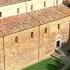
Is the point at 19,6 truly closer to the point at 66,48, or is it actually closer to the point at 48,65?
the point at 48,65

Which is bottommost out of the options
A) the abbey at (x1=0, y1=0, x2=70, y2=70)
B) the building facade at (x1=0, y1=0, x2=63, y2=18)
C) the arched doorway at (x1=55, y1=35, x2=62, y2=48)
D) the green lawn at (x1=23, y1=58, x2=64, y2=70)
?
the green lawn at (x1=23, y1=58, x2=64, y2=70)

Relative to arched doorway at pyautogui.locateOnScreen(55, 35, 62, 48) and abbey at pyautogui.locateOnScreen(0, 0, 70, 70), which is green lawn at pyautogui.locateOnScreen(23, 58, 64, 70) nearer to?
abbey at pyautogui.locateOnScreen(0, 0, 70, 70)

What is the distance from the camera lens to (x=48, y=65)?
83.8 ft

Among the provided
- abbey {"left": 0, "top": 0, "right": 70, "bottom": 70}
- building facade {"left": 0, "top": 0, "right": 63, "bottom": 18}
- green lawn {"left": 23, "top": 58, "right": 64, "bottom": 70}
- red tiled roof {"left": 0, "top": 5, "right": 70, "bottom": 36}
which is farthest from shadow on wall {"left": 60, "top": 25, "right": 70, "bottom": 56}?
building facade {"left": 0, "top": 0, "right": 63, "bottom": 18}

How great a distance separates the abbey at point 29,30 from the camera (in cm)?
2332

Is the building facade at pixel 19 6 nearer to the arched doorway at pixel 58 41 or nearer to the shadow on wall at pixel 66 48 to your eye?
the arched doorway at pixel 58 41

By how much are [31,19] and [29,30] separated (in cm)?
121

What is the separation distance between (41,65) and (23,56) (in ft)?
5.85

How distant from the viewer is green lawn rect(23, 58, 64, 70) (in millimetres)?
25000

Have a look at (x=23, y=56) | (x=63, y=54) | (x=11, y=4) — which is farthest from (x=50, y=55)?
(x=11, y=4)

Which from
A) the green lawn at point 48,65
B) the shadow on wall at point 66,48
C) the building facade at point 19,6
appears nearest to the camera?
the building facade at point 19,6

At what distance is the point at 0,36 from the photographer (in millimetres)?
22453

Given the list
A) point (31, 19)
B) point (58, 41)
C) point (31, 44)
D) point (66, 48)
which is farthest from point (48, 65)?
point (31, 19)

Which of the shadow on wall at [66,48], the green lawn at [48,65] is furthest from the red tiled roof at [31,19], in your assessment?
the green lawn at [48,65]
